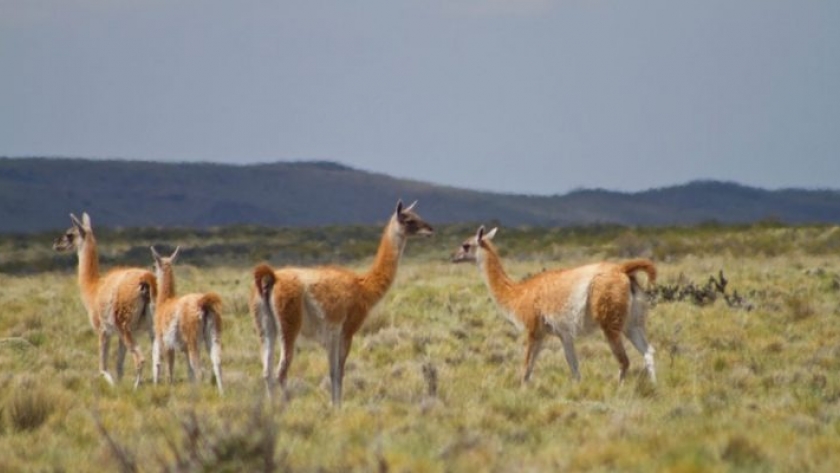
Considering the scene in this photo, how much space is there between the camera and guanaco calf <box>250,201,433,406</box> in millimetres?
A: 11547

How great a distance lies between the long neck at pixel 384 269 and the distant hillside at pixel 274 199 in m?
136

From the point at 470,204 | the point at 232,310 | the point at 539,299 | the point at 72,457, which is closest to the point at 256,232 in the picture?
the point at 232,310

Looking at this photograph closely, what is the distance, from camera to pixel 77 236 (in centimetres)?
1600

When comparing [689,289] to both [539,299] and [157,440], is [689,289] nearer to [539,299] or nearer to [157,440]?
[539,299]

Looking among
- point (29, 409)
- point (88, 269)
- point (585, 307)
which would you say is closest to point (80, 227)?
point (88, 269)

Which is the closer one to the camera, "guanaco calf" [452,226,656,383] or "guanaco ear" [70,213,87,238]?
"guanaco calf" [452,226,656,383]

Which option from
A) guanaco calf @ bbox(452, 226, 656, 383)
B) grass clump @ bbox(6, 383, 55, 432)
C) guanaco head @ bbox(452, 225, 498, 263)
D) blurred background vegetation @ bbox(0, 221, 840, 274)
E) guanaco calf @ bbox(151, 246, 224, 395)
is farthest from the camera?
blurred background vegetation @ bbox(0, 221, 840, 274)

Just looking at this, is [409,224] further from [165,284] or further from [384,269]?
[165,284]

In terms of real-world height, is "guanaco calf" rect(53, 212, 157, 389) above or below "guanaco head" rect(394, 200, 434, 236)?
below

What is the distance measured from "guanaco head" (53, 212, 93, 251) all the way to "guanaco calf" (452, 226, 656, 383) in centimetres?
492

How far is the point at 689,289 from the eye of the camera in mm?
21859

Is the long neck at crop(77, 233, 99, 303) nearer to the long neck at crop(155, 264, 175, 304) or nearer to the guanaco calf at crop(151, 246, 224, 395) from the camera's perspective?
the long neck at crop(155, 264, 175, 304)

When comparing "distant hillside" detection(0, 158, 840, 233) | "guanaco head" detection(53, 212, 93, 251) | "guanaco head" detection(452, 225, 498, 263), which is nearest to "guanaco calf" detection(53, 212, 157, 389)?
"guanaco head" detection(53, 212, 93, 251)

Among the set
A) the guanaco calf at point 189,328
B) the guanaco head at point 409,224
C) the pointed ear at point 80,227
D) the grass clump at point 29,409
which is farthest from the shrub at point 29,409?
the pointed ear at point 80,227
